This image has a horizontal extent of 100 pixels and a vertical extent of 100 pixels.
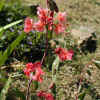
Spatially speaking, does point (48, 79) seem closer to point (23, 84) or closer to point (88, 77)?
point (23, 84)

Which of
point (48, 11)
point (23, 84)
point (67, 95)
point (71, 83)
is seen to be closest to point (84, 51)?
point (71, 83)

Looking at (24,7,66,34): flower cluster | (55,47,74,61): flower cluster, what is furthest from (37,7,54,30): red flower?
(55,47,74,61): flower cluster

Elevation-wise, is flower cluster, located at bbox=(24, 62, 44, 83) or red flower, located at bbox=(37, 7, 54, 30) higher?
red flower, located at bbox=(37, 7, 54, 30)

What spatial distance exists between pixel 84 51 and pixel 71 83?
2.25 feet

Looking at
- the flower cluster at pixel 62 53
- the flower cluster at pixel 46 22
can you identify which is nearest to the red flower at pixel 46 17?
the flower cluster at pixel 46 22

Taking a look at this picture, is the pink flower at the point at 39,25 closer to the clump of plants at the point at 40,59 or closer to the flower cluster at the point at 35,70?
the clump of plants at the point at 40,59

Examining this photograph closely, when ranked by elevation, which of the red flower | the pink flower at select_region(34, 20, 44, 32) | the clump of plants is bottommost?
the clump of plants

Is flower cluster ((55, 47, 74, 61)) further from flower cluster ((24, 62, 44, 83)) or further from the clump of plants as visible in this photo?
flower cluster ((24, 62, 44, 83))

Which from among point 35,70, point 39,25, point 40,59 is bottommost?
point 40,59

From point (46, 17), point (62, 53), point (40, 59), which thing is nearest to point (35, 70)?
point (62, 53)

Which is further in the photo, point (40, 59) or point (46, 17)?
point (40, 59)

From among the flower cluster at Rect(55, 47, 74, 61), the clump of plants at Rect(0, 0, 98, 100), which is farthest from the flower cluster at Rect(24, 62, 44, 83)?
the flower cluster at Rect(55, 47, 74, 61)

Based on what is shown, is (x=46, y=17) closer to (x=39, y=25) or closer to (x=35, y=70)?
(x=39, y=25)

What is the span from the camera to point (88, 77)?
234 cm
